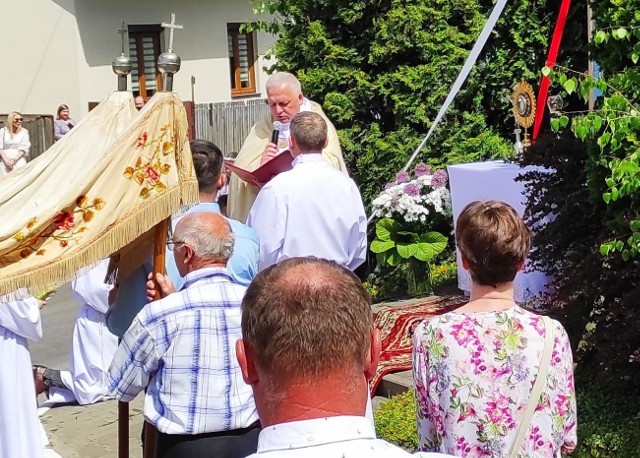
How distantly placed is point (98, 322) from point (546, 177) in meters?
3.28

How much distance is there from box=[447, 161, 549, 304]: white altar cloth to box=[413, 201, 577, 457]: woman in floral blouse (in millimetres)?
3449

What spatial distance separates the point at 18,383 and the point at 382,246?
370cm

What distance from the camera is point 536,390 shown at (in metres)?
2.76

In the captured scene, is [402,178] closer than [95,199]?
No

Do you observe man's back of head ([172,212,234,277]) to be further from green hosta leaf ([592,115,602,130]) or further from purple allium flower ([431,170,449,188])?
purple allium flower ([431,170,449,188])

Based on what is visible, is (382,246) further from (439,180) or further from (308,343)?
(308,343)

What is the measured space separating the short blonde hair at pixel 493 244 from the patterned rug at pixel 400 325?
10.2 feet

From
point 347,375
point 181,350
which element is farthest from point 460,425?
point 347,375

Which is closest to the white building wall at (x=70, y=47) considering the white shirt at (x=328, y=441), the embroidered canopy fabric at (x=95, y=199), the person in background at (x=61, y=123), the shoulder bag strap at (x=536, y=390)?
the person in background at (x=61, y=123)

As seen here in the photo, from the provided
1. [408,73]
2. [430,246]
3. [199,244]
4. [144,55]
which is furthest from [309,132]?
[144,55]

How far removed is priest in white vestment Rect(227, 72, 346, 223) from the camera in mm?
5738

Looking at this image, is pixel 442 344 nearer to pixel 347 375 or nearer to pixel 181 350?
pixel 181 350

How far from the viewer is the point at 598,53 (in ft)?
16.2

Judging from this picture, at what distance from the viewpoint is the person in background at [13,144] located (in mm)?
16766
